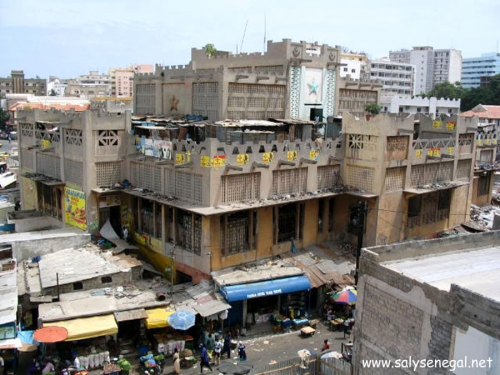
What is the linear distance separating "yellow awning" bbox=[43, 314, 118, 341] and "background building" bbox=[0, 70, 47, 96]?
135381 millimetres

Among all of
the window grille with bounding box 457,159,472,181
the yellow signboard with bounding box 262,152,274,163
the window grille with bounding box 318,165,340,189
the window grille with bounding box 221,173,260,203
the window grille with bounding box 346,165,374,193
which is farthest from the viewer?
the window grille with bounding box 457,159,472,181

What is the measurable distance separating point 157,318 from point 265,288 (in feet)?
15.9

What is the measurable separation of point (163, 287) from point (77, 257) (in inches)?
164

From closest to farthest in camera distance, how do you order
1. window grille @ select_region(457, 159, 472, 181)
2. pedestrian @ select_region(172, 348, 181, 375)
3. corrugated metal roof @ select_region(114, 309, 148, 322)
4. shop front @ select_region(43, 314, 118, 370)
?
shop front @ select_region(43, 314, 118, 370), pedestrian @ select_region(172, 348, 181, 375), corrugated metal roof @ select_region(114, 309, 148, 322), window grille @ select_region(457, 159, 472, 181)

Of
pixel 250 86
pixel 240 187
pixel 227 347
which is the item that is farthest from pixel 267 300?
pixel 250 86

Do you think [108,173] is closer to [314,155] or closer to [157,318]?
[157,318]

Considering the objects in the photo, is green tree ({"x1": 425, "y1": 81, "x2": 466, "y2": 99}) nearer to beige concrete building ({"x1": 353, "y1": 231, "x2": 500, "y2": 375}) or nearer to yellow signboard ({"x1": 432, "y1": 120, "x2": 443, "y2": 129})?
yellow signboard ({"x1": 432, "y1": 120, "x2": 443, "y2": 129})

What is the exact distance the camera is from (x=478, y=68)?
184625mm

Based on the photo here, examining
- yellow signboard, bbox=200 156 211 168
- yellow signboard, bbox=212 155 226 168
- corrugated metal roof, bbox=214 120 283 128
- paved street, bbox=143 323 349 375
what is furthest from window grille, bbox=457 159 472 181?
yellow signboard, bbox=200 156 211 168

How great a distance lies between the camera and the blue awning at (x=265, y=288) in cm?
2172

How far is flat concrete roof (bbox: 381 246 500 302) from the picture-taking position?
541 inches

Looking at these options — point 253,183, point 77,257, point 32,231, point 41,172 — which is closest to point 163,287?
point 77,257

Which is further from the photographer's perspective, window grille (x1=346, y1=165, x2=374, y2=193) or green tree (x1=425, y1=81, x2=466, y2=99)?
green tree (x1=425, y1=81, x2=466, y2=99)

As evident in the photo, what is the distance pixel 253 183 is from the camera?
23922mm
